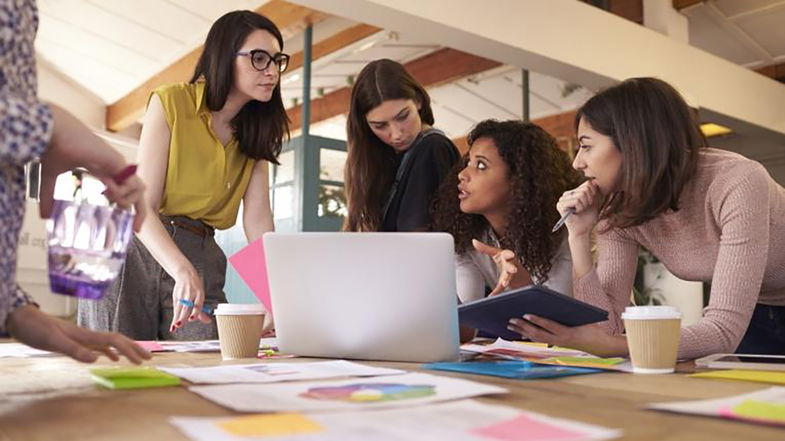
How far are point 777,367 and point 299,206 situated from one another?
3.17 m

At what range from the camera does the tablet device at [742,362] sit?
1021 mm

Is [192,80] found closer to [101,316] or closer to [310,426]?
[101,316]

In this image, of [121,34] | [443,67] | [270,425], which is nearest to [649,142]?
[270,425]

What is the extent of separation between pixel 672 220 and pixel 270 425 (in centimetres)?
119

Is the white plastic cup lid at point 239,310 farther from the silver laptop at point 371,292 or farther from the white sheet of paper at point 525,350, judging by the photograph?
the white sheet of paper at point 525,350

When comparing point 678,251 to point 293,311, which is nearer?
point 293,311

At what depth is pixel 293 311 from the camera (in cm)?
118

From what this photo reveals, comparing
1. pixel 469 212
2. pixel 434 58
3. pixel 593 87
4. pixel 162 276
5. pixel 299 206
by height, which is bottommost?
pixel 162 276

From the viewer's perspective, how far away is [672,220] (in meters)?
1.50

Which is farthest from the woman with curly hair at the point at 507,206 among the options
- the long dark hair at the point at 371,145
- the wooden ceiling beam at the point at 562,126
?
the wooden ceiling beam at the point at 562,126

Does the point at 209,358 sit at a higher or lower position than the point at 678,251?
lower

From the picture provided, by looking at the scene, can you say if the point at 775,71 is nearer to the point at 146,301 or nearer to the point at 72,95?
the point at 146,301

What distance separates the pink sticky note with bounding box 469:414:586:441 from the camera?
51 centimetres

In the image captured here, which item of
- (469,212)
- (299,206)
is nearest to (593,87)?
(299,206)
